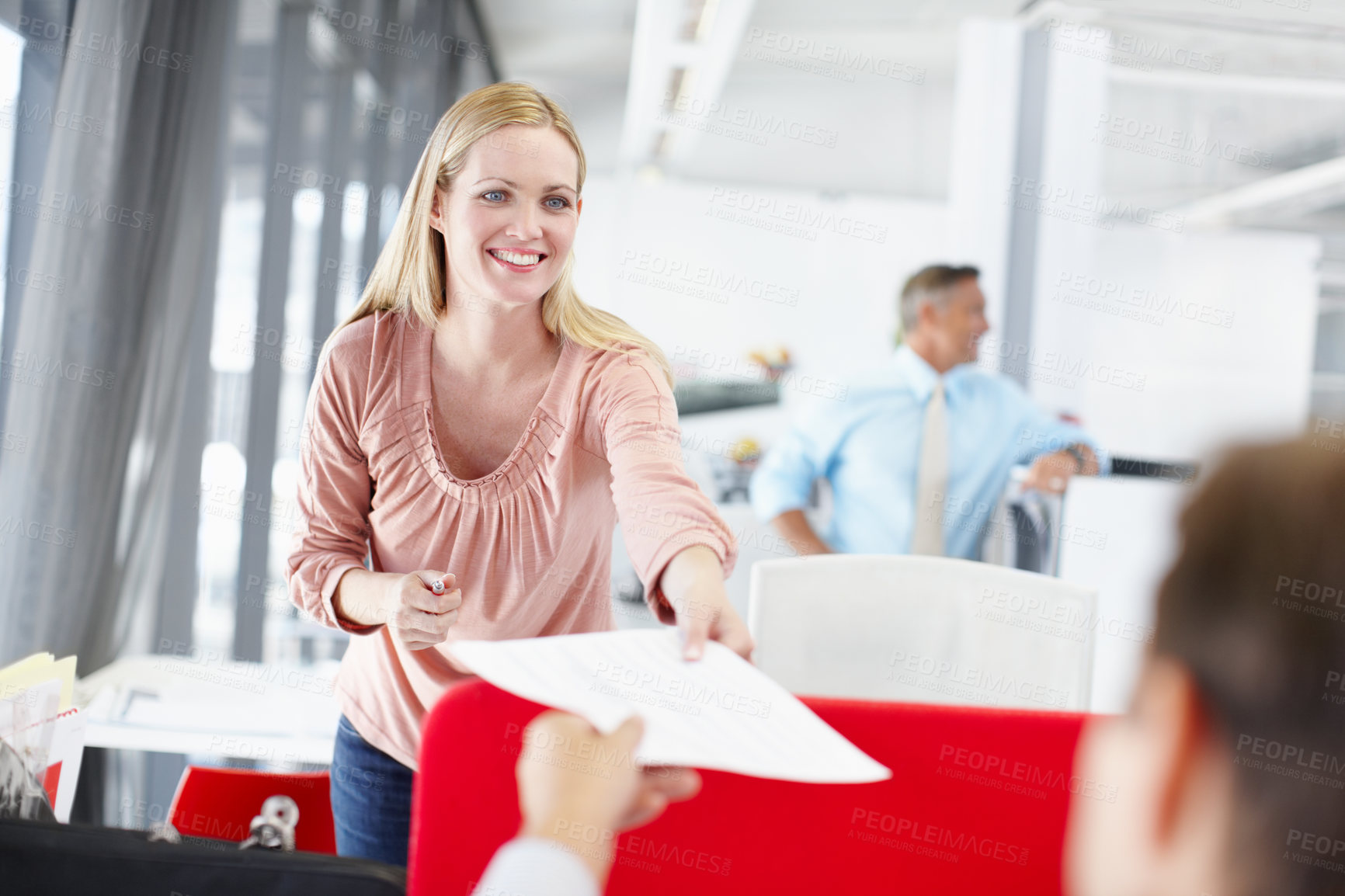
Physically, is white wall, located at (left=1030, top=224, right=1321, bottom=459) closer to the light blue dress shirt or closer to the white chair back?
the light blue dress shirt

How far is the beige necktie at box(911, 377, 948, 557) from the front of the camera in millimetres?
2986

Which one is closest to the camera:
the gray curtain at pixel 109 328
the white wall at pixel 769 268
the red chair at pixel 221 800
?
the red chair at pixel 221 800

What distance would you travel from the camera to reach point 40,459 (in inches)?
64.8

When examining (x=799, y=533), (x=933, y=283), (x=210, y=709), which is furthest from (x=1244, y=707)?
(x=933, y=283)

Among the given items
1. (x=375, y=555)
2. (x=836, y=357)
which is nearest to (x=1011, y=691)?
(x=375, y=555)

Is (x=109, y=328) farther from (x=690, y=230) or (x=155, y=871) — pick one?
(x=690, y=230)

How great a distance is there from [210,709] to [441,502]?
0.97m

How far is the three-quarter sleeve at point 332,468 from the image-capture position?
128 cm

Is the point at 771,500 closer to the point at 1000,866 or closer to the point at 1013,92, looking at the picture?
the point at 1013,92

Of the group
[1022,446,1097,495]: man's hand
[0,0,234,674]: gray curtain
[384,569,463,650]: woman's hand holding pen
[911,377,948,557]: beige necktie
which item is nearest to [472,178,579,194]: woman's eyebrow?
[384,569,463,650]: woman's hand holding pen

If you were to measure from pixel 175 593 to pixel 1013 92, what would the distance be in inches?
119

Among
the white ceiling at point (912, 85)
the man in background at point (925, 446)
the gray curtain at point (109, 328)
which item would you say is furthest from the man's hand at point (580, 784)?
the white ceiling at point (912, 85)

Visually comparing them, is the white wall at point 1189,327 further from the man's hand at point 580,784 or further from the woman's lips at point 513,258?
the man's hand at point 580,784

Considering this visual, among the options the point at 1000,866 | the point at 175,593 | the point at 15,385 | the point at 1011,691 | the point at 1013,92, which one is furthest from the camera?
the point at 1013,92
